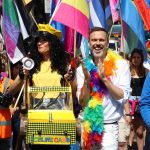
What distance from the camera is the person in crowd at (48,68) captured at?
4695 mm

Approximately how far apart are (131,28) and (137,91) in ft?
4.81

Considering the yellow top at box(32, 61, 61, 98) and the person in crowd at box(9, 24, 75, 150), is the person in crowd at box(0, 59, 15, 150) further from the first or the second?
the yellow top at box(32, 61, 61, 98)

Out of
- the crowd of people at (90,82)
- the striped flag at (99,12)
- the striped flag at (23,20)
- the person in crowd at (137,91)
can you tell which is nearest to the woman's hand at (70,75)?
the crowd of people at (90,82)

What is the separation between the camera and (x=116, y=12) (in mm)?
9617

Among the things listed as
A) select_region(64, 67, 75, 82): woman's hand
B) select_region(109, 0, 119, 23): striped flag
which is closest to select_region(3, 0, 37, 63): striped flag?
select_region(109, 0, 119, 23): striped flag

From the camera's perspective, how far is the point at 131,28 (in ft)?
29.5

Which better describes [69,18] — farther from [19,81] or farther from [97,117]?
Result: [97,117]

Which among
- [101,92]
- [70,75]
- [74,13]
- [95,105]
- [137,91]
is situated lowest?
[137,91]

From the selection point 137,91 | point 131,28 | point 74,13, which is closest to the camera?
point 74,13

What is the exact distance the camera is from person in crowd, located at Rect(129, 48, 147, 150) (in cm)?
787

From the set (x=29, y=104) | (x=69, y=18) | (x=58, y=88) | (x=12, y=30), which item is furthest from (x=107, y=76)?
(x=12, y=30)

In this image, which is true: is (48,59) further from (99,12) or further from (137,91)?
(99,12)

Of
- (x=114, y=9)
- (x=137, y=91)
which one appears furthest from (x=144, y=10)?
(x=137, y=91)

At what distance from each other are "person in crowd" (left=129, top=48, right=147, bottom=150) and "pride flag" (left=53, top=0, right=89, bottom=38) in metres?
1.13
